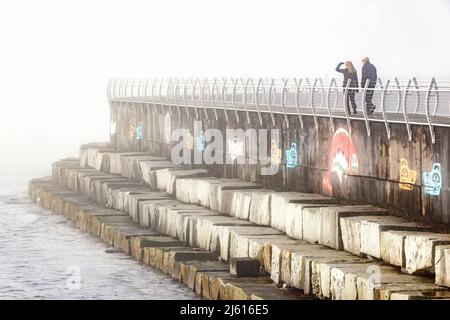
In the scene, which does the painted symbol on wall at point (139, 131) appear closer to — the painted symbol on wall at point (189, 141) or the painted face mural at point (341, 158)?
the painted symbol on wall at point (189, 141)

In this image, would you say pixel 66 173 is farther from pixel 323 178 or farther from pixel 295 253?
pixel 295 253

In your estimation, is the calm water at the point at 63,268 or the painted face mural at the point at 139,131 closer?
the calm water at the point at 63,268

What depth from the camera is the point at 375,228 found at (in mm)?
29109

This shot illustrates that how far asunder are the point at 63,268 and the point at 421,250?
657 inches

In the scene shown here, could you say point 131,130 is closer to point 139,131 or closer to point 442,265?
point 139,131

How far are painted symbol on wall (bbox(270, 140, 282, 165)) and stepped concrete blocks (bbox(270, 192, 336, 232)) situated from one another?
4593 millimetres

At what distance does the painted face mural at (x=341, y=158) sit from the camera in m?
35.0

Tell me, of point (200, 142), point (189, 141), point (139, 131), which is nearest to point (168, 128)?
point (189, 141)

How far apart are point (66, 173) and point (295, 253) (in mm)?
32535

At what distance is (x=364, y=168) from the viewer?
34.1 m

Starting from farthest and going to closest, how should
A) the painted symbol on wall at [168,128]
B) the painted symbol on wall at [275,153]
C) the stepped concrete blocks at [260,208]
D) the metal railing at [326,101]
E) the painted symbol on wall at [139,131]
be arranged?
the painted symbol on wall at [139,131]
the painted symbol on wall at [168,128]
the painted symbol on wall at [275,153]
the stepped concrete blocks at [260,208]
the metal railing at [326,101]

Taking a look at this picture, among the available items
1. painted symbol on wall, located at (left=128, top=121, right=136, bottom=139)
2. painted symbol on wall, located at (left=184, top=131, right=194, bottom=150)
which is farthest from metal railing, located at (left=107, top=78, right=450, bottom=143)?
painted symbol on wall, located at (left=128, top=121, right=136, bottom=139)

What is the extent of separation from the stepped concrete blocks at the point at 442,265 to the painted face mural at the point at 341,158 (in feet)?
28.3

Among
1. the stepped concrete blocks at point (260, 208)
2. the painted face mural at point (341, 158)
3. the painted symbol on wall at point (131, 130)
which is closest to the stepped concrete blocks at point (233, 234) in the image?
the stepped concrete blocks at point (260, 208)
